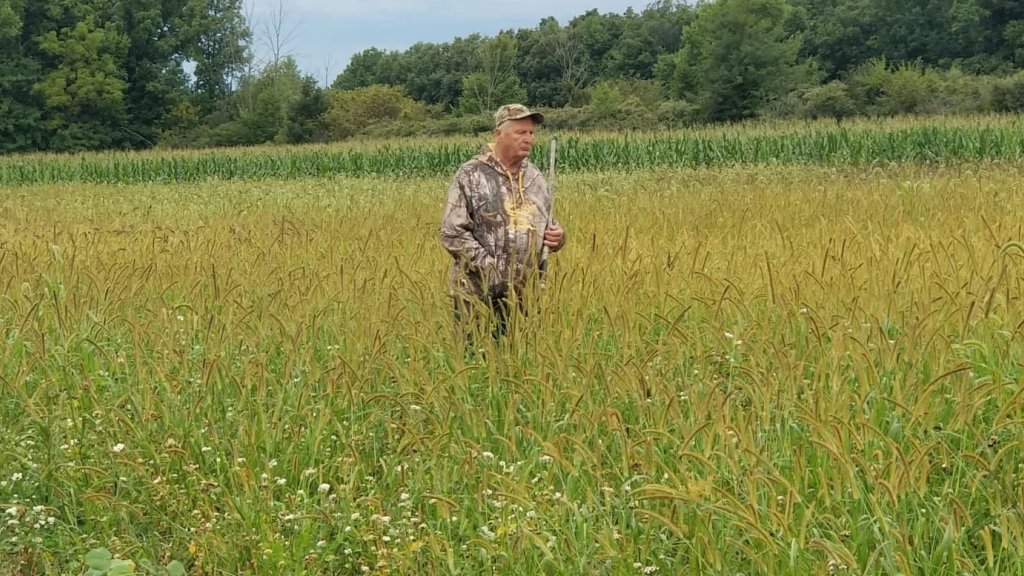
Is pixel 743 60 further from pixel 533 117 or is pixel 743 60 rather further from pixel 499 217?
pixel 499 217

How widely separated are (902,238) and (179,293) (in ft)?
15.3

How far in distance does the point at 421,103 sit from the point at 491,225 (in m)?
73.5

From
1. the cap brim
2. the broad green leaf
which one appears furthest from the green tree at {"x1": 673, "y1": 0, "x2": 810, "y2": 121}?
the broad green leaf

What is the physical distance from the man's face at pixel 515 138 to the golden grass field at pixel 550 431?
0.73 metres

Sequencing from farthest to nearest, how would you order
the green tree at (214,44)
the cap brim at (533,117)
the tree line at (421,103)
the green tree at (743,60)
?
the green tree at (214,44) < the green tree at (743,60) < the tree line at (421,103) < the cap brim at (533,117)

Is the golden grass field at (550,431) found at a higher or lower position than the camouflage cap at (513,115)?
lower

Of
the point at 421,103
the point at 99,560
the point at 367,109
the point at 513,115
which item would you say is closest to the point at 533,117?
the point at 513,115

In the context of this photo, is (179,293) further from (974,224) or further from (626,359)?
(974,224)

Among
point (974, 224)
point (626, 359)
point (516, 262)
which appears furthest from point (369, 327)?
point (974, 224)

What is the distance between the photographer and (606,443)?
3.19 meters

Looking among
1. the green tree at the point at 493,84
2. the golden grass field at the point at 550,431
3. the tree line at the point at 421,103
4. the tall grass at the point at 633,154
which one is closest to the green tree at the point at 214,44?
the tree line at the point at 421,103

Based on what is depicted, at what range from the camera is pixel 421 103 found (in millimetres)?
76500

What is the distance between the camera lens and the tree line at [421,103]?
5444 centimetres

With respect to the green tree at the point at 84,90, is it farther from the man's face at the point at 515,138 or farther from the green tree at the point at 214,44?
the man's face at the point at 515,138
